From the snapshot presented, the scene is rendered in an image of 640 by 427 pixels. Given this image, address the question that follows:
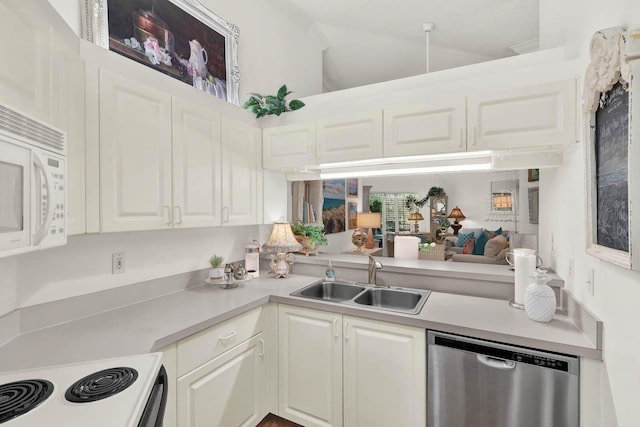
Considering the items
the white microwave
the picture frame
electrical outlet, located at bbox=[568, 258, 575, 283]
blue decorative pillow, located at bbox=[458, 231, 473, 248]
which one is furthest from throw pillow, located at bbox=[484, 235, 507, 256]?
the white microwave

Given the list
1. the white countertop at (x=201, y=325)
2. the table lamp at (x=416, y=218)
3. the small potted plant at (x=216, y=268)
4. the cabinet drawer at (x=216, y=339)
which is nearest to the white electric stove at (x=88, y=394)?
the white countertop at (x=201, y=325)

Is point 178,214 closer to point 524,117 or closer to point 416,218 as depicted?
point 524,117

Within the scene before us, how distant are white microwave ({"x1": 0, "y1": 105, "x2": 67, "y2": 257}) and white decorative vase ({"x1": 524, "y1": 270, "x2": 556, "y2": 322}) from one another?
78.8 inches

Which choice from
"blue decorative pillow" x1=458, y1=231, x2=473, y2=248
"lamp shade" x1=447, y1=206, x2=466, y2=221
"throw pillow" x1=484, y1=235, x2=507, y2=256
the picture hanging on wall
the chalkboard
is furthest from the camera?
"lamp shade" x1=447, y1=206, x2=466, y2=221

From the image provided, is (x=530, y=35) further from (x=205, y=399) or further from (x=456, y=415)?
(x=205, y=399)

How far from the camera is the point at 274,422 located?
2018 mm

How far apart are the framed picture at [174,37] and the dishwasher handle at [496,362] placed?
241 centimetres

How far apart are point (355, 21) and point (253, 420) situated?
3.45 metres

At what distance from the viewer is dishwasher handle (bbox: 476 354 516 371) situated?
137cm

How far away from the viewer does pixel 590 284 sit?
130 centimetres

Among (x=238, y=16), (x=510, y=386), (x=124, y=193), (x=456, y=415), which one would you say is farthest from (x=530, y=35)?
(x=124, y=193)

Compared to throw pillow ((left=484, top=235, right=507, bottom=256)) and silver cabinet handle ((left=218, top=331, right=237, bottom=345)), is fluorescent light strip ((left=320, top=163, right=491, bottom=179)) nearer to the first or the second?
silver cabinet handle ((left=218, top=331, right=237, bottom=345))

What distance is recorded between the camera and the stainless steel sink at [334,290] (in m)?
2.24

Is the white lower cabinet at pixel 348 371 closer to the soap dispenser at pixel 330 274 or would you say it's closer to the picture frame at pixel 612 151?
the soap dispenser at pixel 330 274
